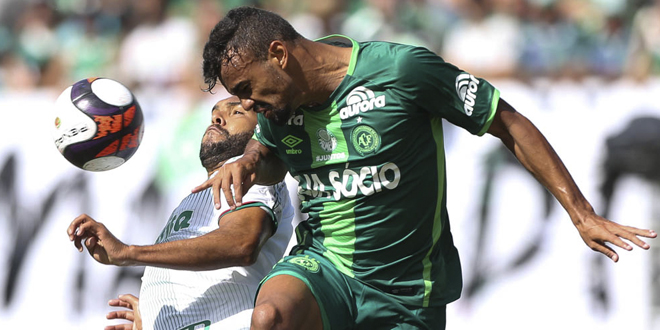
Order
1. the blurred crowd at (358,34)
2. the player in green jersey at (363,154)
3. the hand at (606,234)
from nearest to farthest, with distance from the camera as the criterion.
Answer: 1. the hand at (606,234)
2. the player in green jersey at (363,154)
3. the blurred crowd at (358,34)

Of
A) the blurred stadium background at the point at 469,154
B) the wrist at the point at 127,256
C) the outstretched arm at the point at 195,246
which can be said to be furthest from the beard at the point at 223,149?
the blurred stadium background at the point at 469,154

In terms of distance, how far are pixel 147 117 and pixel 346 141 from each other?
5.54 m

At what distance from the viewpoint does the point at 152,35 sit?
1113 centimetres

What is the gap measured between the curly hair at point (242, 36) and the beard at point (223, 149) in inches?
41.5

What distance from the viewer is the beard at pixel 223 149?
17.4ft

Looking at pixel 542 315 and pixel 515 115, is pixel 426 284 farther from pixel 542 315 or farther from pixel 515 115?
pixel 542 315

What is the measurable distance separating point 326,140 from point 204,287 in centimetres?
116

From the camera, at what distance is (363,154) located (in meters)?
4.24

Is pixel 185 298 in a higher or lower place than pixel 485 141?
lower

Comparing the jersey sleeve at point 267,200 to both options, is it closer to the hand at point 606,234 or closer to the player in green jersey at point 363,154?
the player in green jersey at point 363,154

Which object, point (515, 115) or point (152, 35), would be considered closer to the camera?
point (515, 115)

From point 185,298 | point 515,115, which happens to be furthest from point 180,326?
point 515,115

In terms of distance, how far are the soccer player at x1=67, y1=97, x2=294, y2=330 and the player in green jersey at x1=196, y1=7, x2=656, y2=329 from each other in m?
0.28

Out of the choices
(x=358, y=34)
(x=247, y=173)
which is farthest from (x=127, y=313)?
(x=358, y=34)
